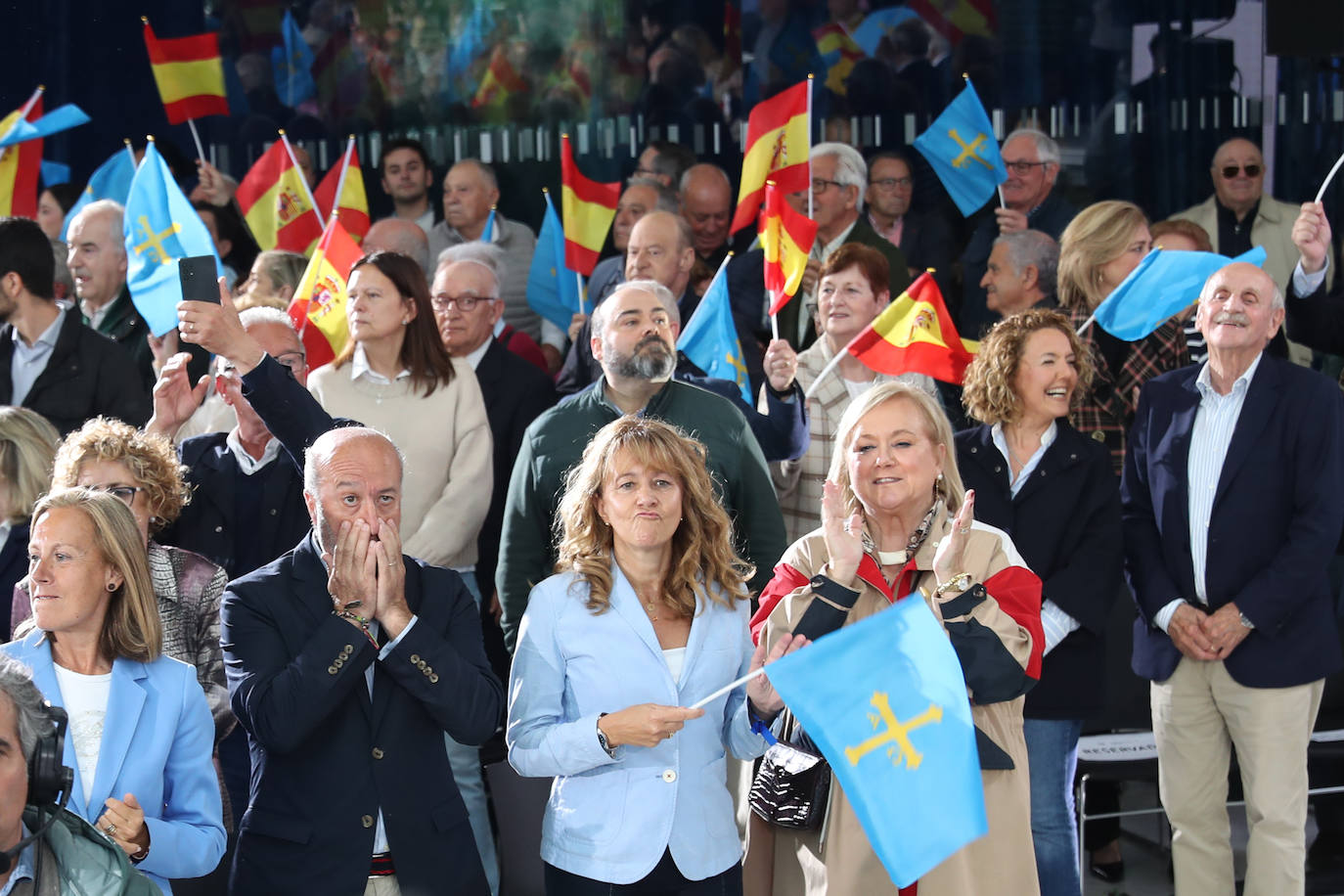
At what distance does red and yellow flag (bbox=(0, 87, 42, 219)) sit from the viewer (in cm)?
884

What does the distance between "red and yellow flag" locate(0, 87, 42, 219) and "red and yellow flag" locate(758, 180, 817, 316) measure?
4371 millimetres

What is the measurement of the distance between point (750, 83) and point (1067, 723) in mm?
5509

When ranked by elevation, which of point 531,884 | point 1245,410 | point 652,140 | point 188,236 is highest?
point 652,140

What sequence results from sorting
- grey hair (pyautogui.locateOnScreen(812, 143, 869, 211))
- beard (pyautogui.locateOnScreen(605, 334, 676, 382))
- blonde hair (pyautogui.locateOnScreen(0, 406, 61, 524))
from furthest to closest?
grey hair (pyautogui.locateOnScreen(812, 143, 869, 211))
beard (pyautogui.locateOnScreen(605, 334, 676, 382))
blonde hair (pyautogui.locateOnScreen(0, 406, 61, 524))

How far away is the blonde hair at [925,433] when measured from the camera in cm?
418

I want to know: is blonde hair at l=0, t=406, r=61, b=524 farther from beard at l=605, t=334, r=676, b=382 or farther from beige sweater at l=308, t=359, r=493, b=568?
beard at l=605, t=334, r=676, b=382

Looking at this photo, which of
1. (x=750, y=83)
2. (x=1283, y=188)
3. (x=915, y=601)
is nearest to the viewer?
(x=915, y=601)

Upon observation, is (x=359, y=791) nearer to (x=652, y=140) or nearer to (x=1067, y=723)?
(x=1067, y=723)

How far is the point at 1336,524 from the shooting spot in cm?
533

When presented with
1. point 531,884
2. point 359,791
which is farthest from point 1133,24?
point 359,791

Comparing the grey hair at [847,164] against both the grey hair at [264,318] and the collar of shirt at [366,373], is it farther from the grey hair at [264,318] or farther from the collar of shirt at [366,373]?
the grey hair at [264,318]

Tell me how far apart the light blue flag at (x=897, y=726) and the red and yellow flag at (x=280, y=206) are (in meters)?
5.65

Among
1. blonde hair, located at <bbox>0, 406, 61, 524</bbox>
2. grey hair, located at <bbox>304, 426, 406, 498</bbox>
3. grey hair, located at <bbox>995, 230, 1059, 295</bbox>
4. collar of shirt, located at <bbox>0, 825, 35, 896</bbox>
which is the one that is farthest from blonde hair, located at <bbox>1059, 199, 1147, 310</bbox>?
collar of shirt, located at <bbox>0, 825, 35, 896</bbox>

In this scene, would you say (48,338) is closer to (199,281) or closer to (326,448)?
(199,281)
